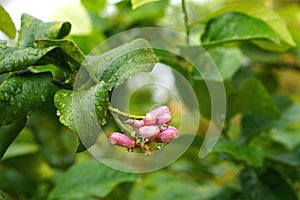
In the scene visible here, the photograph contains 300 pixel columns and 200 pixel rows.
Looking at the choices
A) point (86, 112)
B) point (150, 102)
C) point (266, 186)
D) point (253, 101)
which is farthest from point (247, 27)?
point (150, 102)

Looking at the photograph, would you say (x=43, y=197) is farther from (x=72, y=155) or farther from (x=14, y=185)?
(x=72, y=155)

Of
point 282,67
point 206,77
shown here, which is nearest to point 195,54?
point 206,77

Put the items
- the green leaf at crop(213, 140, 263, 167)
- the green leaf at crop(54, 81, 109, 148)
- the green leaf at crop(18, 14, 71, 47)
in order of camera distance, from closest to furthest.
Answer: the green leaf at crop(54, 81, 109, 148)
the green leaf at crop(18, 14, 71, 47)
the green leaf at crop(213, 140, 263, 167)

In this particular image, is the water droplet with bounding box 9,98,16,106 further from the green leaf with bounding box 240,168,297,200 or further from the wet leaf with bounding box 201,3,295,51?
the green leaf with bounding box 240,168,297,200

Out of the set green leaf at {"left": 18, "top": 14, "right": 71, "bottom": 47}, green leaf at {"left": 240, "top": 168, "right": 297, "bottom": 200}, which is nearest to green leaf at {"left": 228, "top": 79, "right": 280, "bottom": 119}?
green leaf at {"left": 240, "top": 168, "right": 297, "bottom": 200}

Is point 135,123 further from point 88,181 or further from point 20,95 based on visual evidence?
point 88,181

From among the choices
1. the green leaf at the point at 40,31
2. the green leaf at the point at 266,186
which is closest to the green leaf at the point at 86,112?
the green leaf at the point at 40,31

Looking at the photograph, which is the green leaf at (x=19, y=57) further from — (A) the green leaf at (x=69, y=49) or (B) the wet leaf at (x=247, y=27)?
(B) the wet leaf at (x=247, y=27)
